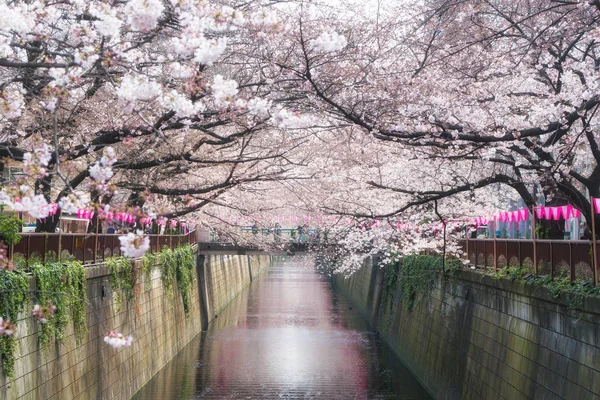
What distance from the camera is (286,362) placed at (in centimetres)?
2531

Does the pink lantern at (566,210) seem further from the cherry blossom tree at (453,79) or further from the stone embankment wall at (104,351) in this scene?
the stone embankment wall at (104,351)

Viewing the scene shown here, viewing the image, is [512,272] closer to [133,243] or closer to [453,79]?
[453,79]

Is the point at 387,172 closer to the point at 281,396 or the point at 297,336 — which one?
the point at 281,396

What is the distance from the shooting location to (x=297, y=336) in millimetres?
31359

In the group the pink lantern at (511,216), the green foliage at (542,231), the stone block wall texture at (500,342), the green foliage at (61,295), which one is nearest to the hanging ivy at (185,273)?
the stone block wall texture at (500,342)

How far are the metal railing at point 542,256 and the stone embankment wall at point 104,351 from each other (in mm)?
7739

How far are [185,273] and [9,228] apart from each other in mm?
17910

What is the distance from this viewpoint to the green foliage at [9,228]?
10695mm

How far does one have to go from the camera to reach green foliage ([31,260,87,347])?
1174 centimetres

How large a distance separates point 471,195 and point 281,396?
7979 mm

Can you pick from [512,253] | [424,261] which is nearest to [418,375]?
[424,261]

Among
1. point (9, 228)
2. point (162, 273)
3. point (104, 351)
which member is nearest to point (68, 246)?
point (9, 228)

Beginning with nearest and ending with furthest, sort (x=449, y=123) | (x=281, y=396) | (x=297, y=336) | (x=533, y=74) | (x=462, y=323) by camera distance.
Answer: (x=449, y=123)
(x=533, y=74)
(x=462, y=323)
(x=281, y=396)
(x=297, y=336)

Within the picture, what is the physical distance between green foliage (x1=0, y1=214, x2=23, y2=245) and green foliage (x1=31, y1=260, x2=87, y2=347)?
2.93ft
